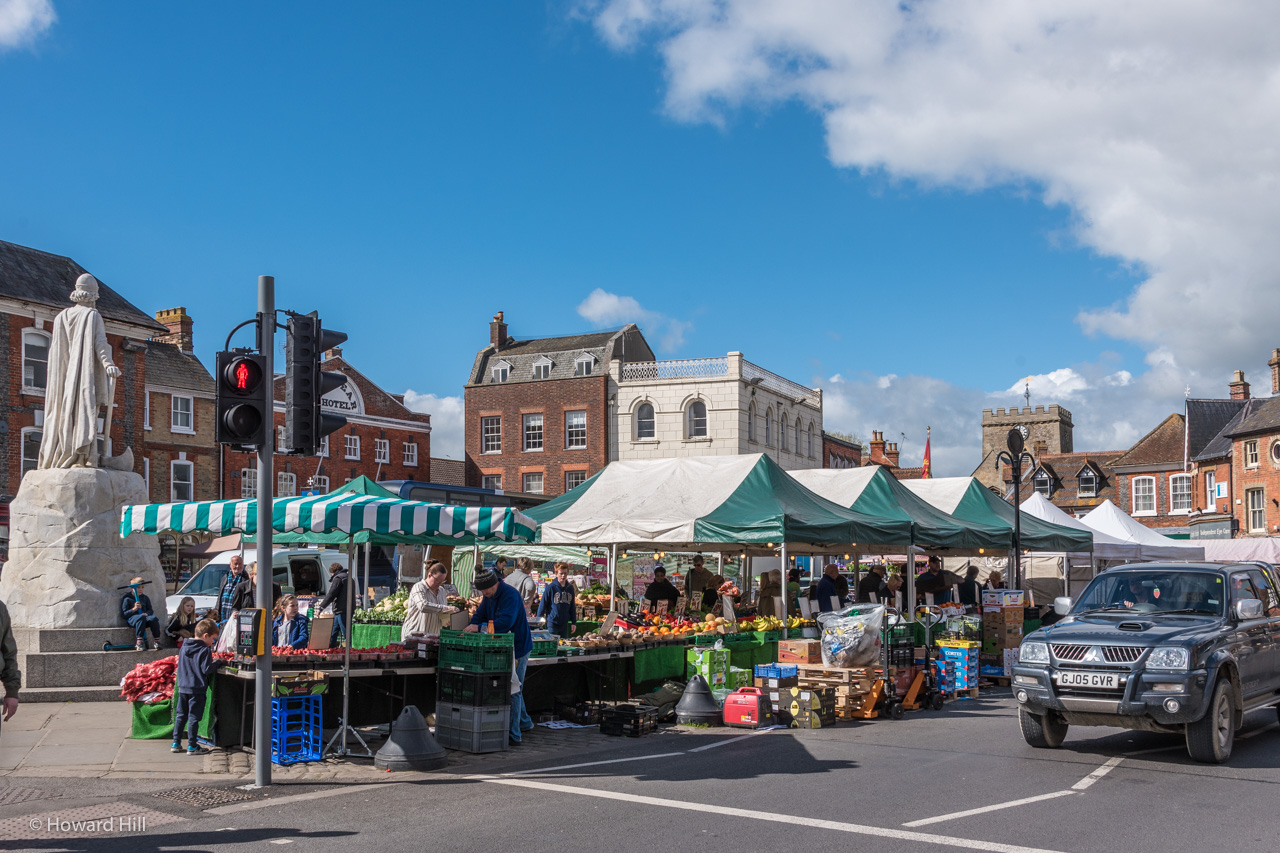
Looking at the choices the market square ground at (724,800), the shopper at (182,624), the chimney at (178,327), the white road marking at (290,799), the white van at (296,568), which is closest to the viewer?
the market square ground at (724,800)

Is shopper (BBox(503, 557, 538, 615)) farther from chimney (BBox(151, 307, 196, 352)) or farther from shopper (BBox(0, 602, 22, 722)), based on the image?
chimney (BBox(151, 307, 196, 352))

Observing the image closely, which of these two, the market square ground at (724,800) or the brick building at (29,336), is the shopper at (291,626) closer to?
the market square ground at (724,800)

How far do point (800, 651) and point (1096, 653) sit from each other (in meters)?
4.46

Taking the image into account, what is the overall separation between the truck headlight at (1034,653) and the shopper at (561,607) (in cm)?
699

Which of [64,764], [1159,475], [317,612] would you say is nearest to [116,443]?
[317,612]

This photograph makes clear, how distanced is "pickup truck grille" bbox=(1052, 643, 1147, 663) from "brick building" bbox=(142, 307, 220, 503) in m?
36.4

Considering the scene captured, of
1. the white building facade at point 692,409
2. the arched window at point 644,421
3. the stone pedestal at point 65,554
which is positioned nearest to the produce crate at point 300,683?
the stone pedestal at point 65,554

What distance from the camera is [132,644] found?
13.9 meters

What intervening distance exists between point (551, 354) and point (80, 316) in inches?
1555

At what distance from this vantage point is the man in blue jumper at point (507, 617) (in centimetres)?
1061

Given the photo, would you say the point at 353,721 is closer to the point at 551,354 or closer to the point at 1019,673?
the point at 1019,673

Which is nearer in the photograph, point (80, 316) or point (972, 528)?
point (80, 316)

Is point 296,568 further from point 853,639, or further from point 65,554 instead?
point 853,639

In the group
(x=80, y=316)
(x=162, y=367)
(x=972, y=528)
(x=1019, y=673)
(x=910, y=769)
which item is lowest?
(x=910, y=769)
